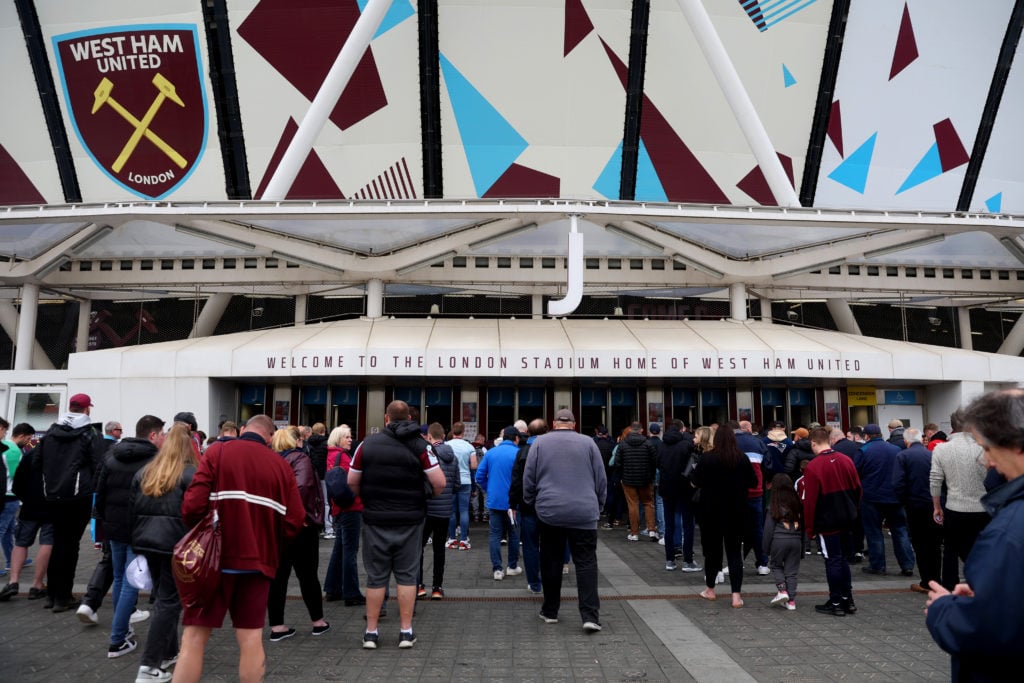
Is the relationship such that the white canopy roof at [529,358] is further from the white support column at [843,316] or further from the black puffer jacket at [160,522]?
the black puffer jacket at [160,522]

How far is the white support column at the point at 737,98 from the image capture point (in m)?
18.2

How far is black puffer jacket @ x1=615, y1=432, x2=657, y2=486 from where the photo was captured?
1009 cm

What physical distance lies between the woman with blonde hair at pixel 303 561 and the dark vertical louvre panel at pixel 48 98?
1918cm

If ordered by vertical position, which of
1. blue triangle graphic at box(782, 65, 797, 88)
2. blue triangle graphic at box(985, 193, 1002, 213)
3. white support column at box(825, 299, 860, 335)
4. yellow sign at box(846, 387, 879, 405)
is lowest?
yellow sign at box(846, 387, 879, 405)

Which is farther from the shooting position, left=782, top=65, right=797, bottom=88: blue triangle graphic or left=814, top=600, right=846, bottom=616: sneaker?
left=782, top=65, right=797, bottom=88: blue triangle graphic

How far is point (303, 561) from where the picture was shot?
223 inches

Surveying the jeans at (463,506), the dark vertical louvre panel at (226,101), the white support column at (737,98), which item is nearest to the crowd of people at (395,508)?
the jeans at (463,506)

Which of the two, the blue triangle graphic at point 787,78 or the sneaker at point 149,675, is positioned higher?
the blue triangle graphic at point 787,78

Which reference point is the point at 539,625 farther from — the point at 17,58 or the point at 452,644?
the point at 17,58

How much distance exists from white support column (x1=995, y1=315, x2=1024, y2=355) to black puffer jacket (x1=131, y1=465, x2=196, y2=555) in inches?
1006

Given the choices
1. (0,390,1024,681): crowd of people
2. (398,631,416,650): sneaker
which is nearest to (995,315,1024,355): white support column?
(0,390,1024,681): crowd of people

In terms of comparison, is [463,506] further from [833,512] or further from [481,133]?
[481,133]

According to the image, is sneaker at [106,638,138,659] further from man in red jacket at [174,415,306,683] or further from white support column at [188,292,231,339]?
white support column at [188,292,231,339]

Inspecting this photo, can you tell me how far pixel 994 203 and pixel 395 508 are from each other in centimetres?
2657
